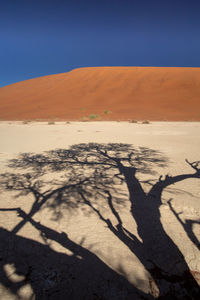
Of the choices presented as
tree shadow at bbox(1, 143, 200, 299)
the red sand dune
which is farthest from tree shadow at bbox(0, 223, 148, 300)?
the red sand dune

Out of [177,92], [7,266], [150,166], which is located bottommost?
[7,266]

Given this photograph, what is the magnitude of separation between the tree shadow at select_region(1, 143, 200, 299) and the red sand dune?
22300 millimetres

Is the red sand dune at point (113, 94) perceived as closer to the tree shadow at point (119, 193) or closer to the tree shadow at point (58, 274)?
the tree shadow at point (119, 193)

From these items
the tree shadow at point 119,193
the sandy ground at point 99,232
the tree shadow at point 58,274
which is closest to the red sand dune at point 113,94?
the tree shadow at point 119,193

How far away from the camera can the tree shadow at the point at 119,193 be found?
5.73ft

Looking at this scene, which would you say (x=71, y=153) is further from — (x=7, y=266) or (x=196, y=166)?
(x=7, y=266)

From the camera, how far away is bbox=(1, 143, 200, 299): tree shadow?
5.73 ft

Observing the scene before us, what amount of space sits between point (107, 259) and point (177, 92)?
43.7m

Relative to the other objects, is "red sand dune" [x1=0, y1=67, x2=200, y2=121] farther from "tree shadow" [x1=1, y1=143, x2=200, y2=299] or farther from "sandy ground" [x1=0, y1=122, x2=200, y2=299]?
"sandy ground" [x1=0, y1=122, x2=200, y2=299]

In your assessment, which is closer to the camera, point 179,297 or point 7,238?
point 179,297

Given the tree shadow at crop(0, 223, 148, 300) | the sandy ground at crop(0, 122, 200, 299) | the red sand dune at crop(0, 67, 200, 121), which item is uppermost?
the red sand dune at crop(0, 67, 200, 121)

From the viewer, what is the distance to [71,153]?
6363mm

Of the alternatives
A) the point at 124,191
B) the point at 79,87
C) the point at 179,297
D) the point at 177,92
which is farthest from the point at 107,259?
the point at 79,87

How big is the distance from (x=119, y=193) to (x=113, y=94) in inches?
1551
